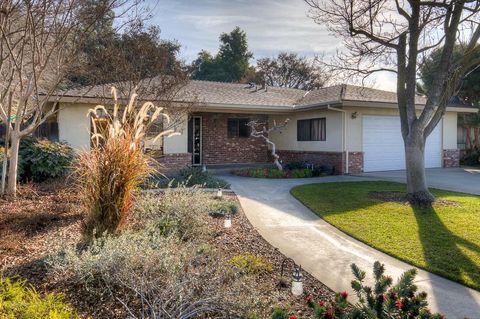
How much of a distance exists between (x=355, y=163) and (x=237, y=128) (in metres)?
6.49

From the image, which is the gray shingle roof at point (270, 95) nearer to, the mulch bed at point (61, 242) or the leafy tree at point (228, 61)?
the mulch bed at point (61, 242)

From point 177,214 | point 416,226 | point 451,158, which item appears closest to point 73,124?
point 177,214

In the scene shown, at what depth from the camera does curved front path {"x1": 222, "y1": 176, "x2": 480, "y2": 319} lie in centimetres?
397

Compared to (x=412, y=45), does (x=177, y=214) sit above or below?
below

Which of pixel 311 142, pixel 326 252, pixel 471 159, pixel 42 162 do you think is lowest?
pixel 326 252

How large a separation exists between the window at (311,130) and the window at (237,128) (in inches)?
112

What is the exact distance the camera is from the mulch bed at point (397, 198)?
29.8 ft

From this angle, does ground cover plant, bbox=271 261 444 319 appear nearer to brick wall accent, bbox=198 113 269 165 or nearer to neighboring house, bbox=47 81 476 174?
neighboring house, bbox=47 81 476 174

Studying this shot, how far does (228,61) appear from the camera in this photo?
36.3 meters

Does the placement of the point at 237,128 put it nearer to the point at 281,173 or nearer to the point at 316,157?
the point at 316,157

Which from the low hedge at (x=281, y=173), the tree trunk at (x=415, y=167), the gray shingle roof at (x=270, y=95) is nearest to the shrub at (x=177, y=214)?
the tree trunk at (x=415, y=167)

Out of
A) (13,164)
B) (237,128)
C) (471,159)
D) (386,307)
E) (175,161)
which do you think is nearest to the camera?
(386,307)

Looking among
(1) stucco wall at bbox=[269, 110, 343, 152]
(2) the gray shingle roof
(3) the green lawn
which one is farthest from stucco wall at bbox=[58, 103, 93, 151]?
(1) stucco wall at bbox=[269, 110, 343, 152]

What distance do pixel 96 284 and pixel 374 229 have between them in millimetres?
4897
